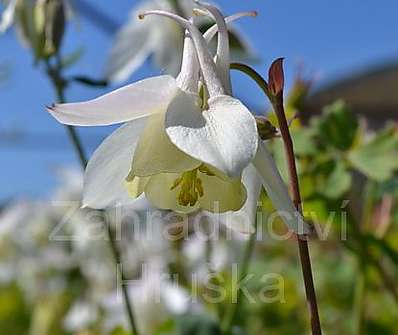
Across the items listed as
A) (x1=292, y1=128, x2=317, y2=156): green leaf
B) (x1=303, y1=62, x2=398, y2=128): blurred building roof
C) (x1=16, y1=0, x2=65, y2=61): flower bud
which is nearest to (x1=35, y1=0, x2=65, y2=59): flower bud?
(x1=16, y1=0, x2=65, y2=61): flower bud

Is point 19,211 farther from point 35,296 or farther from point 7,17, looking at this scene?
point 7,17

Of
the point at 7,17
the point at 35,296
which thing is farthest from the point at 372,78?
the point at 7,17

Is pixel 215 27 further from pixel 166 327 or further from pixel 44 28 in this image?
pixel 166 327

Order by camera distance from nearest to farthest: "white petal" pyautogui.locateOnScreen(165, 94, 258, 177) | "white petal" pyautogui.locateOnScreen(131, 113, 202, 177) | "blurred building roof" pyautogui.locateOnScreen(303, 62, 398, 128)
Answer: "white petal" pyautogui.locateOnScreen(165, 94, 258, 177) < "white petal" pyautogui.locateOnScreen(131, 113, 202, 177) < "blurred building roof" pyautogui.locateOnScreen(303, 62, 398, 128)

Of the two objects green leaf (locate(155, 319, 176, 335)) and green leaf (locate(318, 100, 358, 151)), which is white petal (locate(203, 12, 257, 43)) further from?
green leaf (locate(155, 319, 176, 335))

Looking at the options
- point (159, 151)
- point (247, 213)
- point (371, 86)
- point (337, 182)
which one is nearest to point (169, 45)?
point (337, 182)
